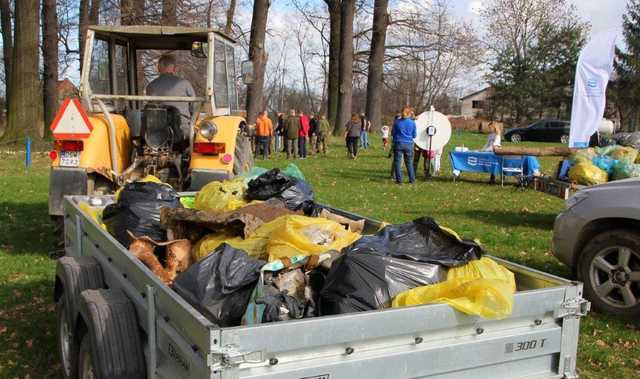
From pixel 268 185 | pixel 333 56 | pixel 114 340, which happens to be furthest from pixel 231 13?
pixel 114 340

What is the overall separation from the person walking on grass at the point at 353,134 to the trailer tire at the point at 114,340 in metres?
18.8

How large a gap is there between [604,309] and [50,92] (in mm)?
24775

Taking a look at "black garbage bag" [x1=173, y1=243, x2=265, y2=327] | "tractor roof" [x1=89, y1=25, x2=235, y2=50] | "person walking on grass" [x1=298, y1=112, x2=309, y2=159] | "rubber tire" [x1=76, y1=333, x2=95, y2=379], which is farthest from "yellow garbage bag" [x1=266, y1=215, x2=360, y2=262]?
"person walking on grass" [x1=298, y1=112, x2=309, y2=159]

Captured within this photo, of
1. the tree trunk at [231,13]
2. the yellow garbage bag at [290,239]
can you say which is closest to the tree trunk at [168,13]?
the tree trunk at [231,13]

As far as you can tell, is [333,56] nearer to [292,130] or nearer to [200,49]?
[292,130]

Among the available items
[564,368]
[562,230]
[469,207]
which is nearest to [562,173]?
[469,207]

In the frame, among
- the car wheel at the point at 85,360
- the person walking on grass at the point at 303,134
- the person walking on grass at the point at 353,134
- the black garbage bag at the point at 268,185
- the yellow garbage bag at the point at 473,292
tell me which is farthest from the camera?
the person walking on grass at the point at 303,134

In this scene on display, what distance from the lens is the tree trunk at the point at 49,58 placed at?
2530 centimetres

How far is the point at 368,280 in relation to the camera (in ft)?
9.53

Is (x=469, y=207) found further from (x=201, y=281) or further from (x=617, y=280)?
(x=201, y=281)

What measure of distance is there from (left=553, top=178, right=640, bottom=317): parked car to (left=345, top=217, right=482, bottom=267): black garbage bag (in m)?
3.01

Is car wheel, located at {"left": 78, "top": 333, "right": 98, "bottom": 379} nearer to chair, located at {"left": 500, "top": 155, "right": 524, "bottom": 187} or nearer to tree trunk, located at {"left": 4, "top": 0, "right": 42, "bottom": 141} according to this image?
chair, located at {"left": 500, "top": 155, "right": 524, "bottom": 187}

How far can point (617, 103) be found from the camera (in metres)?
50.4

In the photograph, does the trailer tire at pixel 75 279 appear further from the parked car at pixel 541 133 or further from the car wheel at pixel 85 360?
the parked car at pixel 541 133
